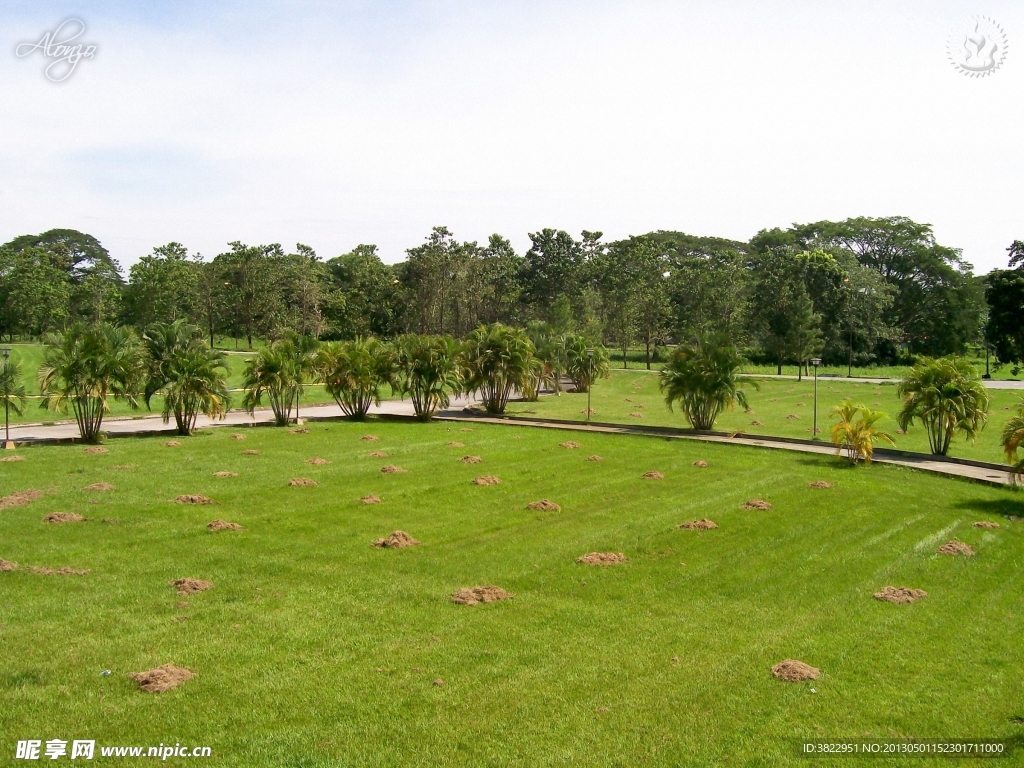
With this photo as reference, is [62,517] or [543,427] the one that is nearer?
[62,517]

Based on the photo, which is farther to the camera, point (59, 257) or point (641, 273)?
point (59, 257)

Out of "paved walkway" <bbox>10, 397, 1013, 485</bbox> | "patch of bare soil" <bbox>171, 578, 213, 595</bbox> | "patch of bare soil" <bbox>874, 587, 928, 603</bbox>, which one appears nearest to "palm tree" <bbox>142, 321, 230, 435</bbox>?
"paved walkway" <bbox>10, 397, 1013, 485</bbox>

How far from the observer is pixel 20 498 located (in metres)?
19.8

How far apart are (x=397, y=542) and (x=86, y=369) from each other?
18.3 m

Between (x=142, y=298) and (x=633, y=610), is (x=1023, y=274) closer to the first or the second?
(x=633, y=610)

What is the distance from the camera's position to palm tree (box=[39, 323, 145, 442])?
1171 inches

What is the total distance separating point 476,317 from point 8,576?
7758 cm

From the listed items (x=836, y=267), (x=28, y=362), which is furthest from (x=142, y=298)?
(x=836, y=267)

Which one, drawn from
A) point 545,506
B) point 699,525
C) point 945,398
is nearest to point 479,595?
point 545,506

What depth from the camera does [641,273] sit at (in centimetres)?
8925

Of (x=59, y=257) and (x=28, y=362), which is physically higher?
(x=59, y=257)

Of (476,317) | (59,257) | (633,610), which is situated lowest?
(633,610)

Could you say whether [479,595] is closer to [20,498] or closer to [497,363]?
[20,498]

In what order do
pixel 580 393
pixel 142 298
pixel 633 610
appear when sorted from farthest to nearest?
pixel 142 298, pixel 580 393, pixel 633 610
